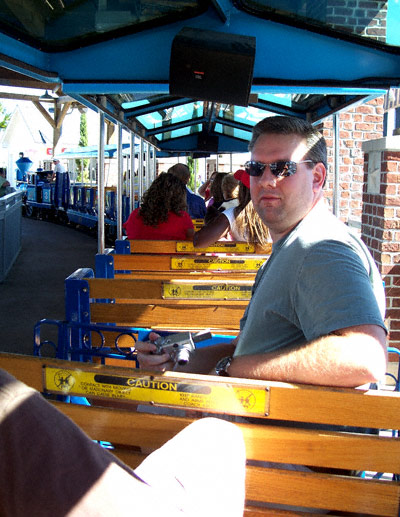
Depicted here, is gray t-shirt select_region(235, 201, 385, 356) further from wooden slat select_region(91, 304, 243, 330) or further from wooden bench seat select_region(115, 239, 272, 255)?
wooden bench seat select_region(115, 239, 272, 255)

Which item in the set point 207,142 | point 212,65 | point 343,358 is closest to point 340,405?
point 343,358

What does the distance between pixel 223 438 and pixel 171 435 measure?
0.67 ft

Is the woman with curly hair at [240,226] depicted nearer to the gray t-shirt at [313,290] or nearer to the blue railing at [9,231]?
the gray t-shirt at [313,290]

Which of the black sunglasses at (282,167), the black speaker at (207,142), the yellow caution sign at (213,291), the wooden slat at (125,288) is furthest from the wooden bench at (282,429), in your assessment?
the black speaker at (207,142)

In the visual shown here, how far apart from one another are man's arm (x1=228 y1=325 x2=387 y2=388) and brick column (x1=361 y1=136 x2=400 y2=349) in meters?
3.19

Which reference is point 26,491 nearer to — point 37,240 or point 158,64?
point 158,64

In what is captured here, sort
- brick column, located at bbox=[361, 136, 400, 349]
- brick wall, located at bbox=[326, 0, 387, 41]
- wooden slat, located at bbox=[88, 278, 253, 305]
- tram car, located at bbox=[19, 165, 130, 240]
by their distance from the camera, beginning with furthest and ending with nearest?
tram car, located at bbox=[19, 165, 130, 240]
brick column, located at bbox=[361, 136, 400, 349]
brick wall, located at bbox=[326, 0, 387, 41]
wooden slat, located at bbox=[88, 278, 253, 305]

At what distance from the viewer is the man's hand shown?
2.15m

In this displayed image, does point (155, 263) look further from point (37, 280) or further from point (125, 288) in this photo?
point (37, 280)

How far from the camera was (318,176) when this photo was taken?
2.16 m

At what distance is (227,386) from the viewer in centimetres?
165

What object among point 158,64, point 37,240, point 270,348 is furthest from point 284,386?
point 37,240

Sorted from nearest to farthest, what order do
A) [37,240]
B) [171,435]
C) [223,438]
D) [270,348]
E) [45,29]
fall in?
1. [223,438]
2. [171,435]
3. [270,348]
4. [45,29]
5. [37,240]

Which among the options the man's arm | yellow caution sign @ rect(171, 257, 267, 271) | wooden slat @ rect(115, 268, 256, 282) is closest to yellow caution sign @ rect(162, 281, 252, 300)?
wooden slat @ rect(115, 268, 256, 282)
